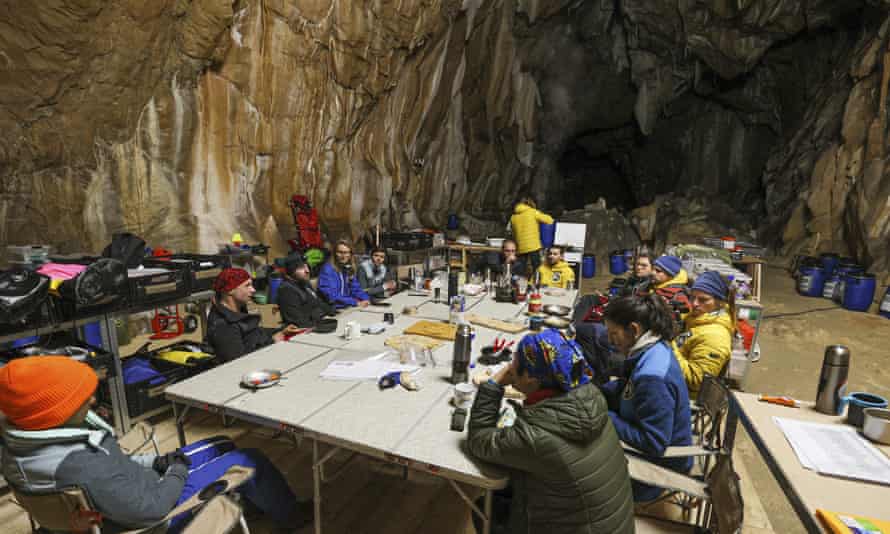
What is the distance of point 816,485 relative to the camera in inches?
60.3

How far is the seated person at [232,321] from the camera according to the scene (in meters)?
3.19

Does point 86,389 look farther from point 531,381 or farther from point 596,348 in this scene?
point 596,348

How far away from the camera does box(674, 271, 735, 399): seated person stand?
2711 millimetres

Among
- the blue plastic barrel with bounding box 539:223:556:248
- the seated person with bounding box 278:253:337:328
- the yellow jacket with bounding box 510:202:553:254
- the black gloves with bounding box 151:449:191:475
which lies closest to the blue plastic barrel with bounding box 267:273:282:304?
the seated person with bounding box 278:253:337:328

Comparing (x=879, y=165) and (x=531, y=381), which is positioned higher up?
(x=879, y=165)

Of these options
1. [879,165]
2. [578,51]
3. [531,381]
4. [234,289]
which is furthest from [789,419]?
[578,51]

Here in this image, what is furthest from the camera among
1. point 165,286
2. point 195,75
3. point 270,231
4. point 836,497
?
point 270,231

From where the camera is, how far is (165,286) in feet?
11.7

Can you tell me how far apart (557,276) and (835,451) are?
12.4ft

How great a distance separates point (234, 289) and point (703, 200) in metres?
15.0

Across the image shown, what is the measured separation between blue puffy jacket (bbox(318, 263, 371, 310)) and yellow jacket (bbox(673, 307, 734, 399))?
342 cm

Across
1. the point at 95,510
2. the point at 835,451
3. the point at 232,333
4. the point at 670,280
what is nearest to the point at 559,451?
the point at 835,451

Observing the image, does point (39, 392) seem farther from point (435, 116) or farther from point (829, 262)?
point (829, 262)

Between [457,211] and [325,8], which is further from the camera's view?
[457,211]
